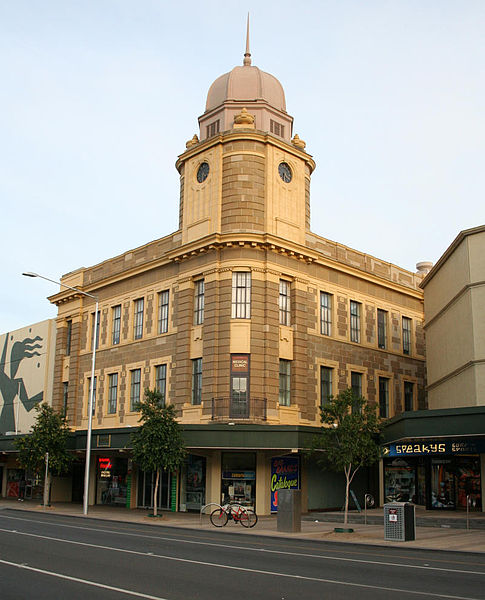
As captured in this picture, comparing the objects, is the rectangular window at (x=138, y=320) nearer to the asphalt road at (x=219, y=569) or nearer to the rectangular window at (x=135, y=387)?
the rectangular window at (x=135, y=387)

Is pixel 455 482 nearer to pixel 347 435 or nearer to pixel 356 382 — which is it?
pixel 347 435

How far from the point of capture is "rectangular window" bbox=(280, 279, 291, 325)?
35.4 metres

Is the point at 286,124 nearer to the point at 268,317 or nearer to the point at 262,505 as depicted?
the point at 268,317

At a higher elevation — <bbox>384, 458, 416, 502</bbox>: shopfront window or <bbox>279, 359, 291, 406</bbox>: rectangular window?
<bbox>279, 359, 291, 406</bbox>: rectangular window

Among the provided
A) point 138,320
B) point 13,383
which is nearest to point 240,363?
point 138,320

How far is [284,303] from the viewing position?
35688 millimetres

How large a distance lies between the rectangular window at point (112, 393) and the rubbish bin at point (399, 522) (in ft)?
75.7

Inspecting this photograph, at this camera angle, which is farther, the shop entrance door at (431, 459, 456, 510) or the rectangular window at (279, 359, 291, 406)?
the rectangular window at (279, 359, 291, 406)

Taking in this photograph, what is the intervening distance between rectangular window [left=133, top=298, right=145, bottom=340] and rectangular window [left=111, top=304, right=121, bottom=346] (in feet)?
5.71

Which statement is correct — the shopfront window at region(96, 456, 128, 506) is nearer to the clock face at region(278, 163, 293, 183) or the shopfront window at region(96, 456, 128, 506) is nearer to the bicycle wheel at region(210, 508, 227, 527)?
the bicycle wheel at region(210, 508, 227, 527)

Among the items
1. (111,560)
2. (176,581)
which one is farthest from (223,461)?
(176,581)

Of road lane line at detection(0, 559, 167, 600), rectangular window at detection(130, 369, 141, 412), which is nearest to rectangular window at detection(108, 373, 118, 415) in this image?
rectangular window at detection(130, 369, 141, 412)

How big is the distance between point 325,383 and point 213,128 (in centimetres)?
1586

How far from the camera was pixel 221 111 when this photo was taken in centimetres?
3906
